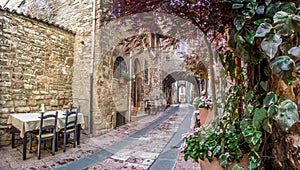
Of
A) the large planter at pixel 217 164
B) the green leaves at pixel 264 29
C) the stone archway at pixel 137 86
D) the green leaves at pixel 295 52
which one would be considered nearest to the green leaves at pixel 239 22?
the green leaves at pixel 264 29

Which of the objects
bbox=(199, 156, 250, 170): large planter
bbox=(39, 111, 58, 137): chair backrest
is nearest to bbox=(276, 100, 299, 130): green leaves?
bbox=(199, 156, 250, 170): large planter

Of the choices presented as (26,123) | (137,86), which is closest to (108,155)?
(26,123)

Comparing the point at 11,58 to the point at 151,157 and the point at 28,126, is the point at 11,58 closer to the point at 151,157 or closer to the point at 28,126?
the point at 28,126

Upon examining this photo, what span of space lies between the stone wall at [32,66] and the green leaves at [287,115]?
4043 mm

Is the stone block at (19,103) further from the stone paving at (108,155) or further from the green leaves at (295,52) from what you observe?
the green leaves at (295,52)

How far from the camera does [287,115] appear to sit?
674mm

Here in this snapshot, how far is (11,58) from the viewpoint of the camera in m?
3.39

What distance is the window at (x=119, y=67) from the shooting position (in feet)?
17.4

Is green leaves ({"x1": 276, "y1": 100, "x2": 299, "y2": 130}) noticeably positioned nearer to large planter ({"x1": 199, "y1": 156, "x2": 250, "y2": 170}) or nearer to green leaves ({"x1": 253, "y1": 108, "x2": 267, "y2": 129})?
green leaves ({"x1": 253, "y1": 108, "x2": 267, "y2": 129})

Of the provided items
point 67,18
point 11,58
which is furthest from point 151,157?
point 67,18

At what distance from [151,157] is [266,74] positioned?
7.47 ft

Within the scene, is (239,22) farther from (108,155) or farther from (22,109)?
(22,109)

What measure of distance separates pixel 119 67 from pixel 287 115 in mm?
5075

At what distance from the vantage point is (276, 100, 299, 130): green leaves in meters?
0.66
